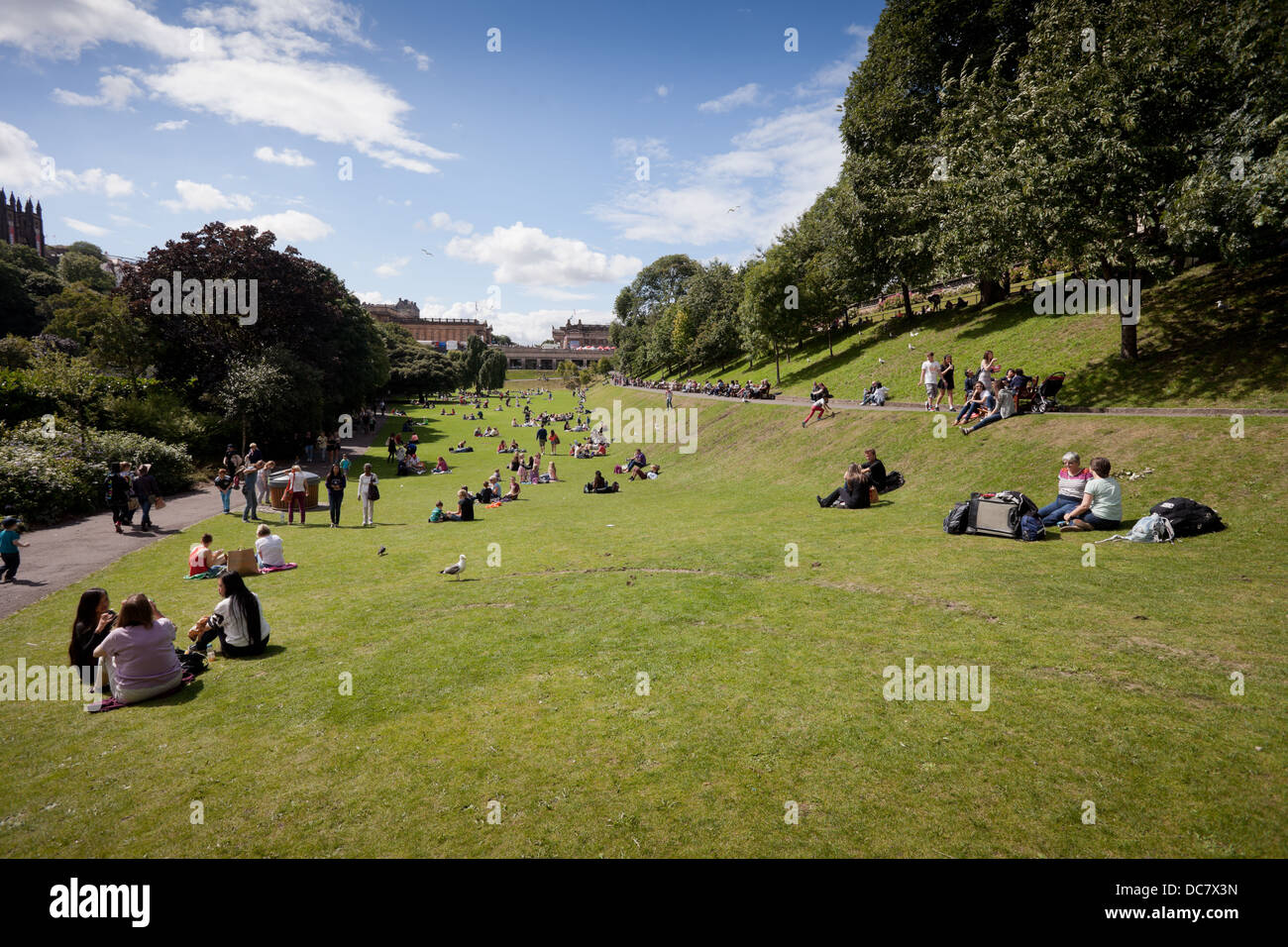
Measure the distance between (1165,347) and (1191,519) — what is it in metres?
14.3

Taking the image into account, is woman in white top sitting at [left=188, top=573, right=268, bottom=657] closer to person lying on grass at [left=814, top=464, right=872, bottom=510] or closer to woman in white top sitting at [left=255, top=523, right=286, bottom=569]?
woman in white top sitting at [left=255, top=523, right=286, bottom=569]

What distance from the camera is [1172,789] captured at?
4703 mm

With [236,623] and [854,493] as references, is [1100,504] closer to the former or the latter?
[854,493]

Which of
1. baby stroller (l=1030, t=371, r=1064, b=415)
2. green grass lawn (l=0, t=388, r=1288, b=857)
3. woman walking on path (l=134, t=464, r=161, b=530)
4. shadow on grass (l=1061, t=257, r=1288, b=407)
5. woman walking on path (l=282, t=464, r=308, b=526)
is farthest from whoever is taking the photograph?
woman walking on path (l=282, t=464, r=308, b=526)

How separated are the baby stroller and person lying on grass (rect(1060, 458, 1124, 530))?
8.33 m

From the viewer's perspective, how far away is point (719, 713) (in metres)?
6.36

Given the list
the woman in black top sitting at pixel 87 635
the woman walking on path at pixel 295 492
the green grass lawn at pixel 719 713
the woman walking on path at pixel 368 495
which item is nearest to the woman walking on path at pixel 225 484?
the woman walking on path at pixel 295 492

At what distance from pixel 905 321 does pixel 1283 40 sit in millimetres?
27764

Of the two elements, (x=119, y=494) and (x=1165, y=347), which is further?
(x=1165, y=347)

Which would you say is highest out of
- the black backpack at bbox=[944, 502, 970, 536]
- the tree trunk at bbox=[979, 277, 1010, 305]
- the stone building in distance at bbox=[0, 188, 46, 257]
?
the stone building in distance at bbox=[0, 188, 46, 257]

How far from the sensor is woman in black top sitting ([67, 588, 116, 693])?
7.81 metres

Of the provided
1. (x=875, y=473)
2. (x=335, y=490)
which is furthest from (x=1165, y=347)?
(x=335, y=490)

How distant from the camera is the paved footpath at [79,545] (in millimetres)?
12723

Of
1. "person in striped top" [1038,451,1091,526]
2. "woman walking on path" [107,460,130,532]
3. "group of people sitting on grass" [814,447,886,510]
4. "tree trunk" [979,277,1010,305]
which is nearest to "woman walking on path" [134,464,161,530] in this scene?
"woman walking on path" [107,460,130,532]
